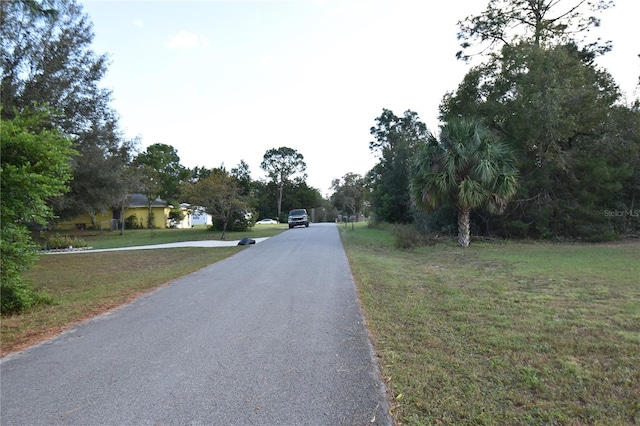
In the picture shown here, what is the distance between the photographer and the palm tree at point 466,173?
15.7 meters

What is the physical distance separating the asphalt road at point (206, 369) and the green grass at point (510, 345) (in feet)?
1.40

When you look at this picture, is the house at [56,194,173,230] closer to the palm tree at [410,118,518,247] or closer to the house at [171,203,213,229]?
the house at [171,203,213,229]

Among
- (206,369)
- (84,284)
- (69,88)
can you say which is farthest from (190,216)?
(206,369)

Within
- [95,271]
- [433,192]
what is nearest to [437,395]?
[95,271]

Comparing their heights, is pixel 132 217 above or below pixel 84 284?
above

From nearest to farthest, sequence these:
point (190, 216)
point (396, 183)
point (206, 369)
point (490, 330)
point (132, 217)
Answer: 1. point (206, 369)
2. point (490, 330)
3. point (396, 183)
4. point (132, 217)
5. point (190, 216)

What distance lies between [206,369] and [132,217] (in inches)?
1525

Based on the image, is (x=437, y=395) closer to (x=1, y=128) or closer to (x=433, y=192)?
(x=1, y=128)

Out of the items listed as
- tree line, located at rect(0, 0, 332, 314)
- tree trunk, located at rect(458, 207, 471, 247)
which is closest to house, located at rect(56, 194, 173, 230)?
tree line, located at rect(0, 0, 332, 314)

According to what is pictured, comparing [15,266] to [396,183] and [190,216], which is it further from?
[190,216]

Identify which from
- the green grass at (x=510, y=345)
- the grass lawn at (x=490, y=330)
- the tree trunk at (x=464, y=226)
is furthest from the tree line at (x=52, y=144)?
the tree trunk at (x=464, y=226)

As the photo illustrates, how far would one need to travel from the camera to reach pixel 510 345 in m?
4.13

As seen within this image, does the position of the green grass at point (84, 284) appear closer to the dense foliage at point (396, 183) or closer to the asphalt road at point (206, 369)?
the asphalt road at point (206, 369)

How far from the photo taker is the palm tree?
15.7m
